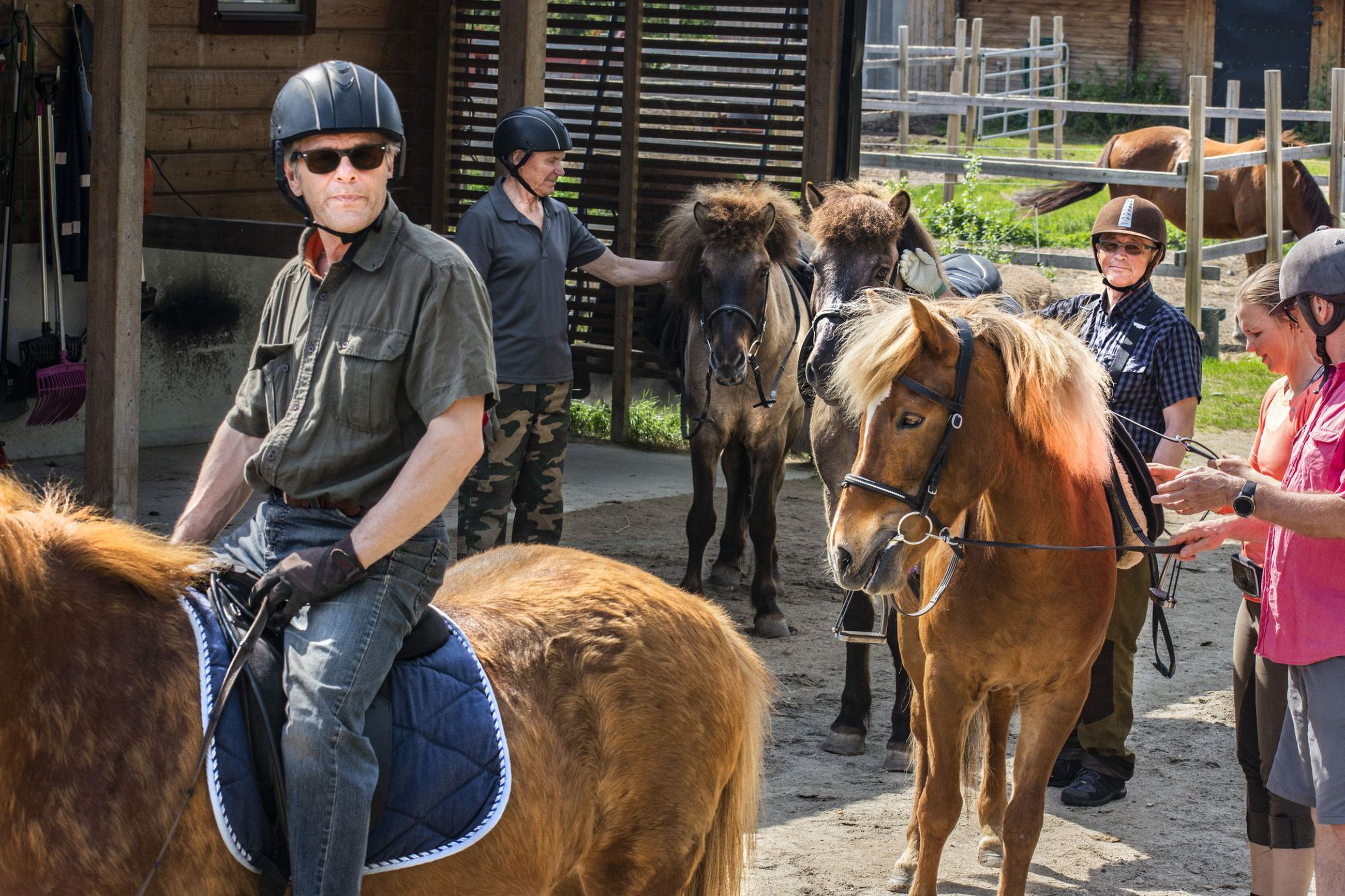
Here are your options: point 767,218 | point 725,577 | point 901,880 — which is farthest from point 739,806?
point 725,577

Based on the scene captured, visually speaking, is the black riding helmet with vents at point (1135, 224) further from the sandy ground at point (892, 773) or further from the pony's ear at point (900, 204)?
the sandy ground at point (892, 773)

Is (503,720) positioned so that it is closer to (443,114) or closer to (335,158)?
(335,158)

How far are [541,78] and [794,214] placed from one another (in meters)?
1.45

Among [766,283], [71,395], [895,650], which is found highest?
[766,283]

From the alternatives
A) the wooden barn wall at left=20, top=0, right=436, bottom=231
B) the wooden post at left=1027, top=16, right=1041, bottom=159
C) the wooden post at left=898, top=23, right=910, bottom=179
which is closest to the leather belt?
the wooden barn wall at left=20, top=0, right=436, bottom=231

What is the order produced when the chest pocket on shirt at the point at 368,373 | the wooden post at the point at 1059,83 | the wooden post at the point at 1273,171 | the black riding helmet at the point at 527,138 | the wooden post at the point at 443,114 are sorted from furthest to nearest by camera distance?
the wooden post at the point at 1059,83 < the wooden post at the point at 1273,171 < the wooden post at the point at 443,114 < the black riding helmet at the point at 527,138 < the chest pocket on shirt at the point at 368,373

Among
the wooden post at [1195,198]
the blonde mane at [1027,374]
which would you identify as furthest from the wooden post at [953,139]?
the blonde mane at [1027,374]

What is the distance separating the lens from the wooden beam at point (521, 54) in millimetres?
6855

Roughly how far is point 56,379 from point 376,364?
19.3 ft

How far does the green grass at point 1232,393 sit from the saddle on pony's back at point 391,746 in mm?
8708

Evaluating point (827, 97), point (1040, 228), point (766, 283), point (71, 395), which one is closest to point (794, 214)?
point (766, 283)

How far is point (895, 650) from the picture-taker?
5.33 meters

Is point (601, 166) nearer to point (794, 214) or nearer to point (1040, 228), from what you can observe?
point (794, 214)

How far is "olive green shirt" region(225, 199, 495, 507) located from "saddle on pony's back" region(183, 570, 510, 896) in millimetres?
246
